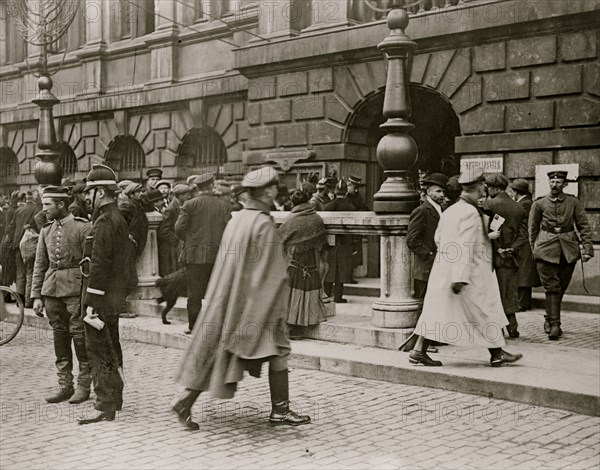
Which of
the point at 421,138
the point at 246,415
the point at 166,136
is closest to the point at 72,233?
the point at 246,415

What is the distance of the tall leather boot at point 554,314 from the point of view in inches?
380

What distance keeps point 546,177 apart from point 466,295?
6.25 m

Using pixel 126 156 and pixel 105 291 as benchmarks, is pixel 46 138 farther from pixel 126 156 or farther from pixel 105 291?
pixel 105 291

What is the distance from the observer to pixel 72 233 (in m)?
7.52

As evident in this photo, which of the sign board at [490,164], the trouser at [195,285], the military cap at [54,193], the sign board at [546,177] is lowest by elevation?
the trouser at [195,285]

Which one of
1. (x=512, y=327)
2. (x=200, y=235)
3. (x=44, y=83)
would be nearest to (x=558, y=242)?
(x=512, y=327)

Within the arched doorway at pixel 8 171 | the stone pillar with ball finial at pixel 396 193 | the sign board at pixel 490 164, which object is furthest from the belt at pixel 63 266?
the arched doorway at pixel 8 171

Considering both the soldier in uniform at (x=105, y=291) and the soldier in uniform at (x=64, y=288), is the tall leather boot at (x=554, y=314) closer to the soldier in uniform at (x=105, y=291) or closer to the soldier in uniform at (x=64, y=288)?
the soldier in uniform at (x=105, y=291)

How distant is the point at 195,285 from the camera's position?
9883mm

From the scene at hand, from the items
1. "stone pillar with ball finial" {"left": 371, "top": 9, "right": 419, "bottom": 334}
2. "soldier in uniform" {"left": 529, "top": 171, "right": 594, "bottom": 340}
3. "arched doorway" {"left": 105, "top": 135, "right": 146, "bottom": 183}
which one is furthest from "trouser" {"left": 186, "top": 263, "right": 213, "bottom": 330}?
"arched doorway" {"left": 105, "top": 135, "right": 146, "bottom": 183}

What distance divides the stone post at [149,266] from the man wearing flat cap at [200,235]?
235 centimetres

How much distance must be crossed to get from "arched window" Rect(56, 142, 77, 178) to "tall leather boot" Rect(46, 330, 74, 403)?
58.4ft

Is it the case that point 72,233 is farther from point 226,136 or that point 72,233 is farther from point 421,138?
point 226,136

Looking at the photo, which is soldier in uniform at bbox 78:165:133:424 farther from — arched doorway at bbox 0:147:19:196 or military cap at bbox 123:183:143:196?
arched doorway at bbox 0:147:19:196
